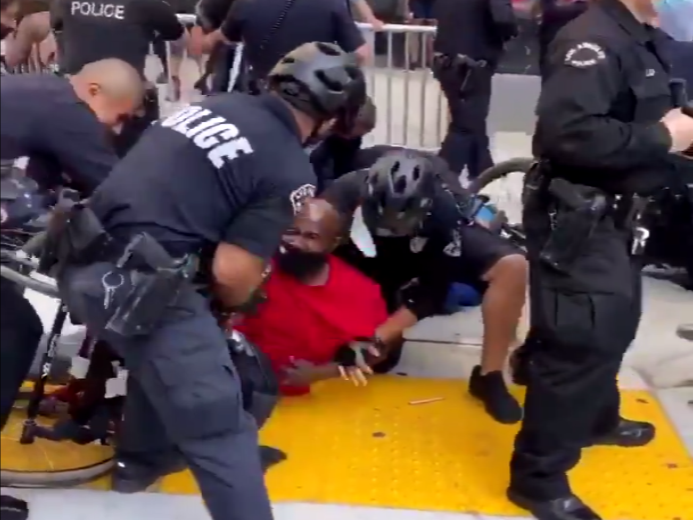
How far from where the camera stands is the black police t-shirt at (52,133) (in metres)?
2.20

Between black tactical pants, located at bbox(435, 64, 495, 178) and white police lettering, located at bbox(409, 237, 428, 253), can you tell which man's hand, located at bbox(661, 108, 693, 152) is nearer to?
white police lettering, located at bbox(409, 237, 428, 253)

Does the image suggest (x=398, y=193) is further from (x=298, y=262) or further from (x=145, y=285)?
(x=145, y=285)

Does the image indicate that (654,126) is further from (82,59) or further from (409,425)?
(82,59)

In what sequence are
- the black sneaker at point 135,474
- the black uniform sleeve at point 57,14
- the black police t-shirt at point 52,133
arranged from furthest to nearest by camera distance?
the black uniform sleeve at point 57,14 < the black sneaker at point 135,474 < the black police t-shirt at point 52,133

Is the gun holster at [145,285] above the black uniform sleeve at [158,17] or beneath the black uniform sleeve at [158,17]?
beneath

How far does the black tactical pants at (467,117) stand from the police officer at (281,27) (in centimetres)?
117

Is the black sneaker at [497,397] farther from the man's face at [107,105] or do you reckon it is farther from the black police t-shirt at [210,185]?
the man's face at [107,105]

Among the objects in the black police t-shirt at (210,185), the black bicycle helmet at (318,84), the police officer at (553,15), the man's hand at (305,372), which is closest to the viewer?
the black police t-shirt at (210,185)

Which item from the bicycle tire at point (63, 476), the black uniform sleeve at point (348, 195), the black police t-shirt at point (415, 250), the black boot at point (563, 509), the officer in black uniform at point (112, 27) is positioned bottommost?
the black boot at point (563, 509)

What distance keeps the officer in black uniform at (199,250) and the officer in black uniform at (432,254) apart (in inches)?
33.5

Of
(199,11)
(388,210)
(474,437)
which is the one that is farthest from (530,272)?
(199,11)

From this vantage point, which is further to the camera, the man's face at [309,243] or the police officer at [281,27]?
the police officer at [281,27]

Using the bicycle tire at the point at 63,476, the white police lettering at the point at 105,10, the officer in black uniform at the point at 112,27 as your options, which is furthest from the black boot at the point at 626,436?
the white police lettering at the point at 105,10

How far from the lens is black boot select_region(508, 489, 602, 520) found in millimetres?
2988
